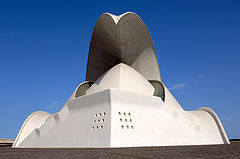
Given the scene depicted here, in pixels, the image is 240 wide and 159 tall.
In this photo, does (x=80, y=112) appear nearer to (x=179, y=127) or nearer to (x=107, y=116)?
(x=107, y=116)

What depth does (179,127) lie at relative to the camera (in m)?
12.6

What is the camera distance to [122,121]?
33.7 feet

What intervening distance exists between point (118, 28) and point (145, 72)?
18.0ft

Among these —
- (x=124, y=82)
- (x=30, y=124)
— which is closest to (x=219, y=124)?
(x=124, y=82)

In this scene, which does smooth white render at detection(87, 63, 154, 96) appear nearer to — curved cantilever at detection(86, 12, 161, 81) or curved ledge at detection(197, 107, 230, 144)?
curved cantilever at detection(86, 12, 161, 81)

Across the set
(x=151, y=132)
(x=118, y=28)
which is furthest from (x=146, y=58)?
(x=151, y=132)

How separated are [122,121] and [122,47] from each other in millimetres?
10674

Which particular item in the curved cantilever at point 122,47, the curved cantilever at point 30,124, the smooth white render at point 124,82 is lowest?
the curved cantilever at point 30,124

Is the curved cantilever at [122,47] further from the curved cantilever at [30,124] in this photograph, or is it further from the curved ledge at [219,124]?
the curved cantilever at [30,124]

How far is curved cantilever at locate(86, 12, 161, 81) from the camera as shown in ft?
59.8

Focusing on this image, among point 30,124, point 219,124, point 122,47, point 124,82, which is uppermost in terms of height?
point 122,47

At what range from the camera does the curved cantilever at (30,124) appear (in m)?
16.8

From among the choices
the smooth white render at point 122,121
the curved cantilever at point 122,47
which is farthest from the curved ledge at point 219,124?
the curved cantilever at point 122,47

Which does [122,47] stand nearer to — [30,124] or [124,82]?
[124,82]
